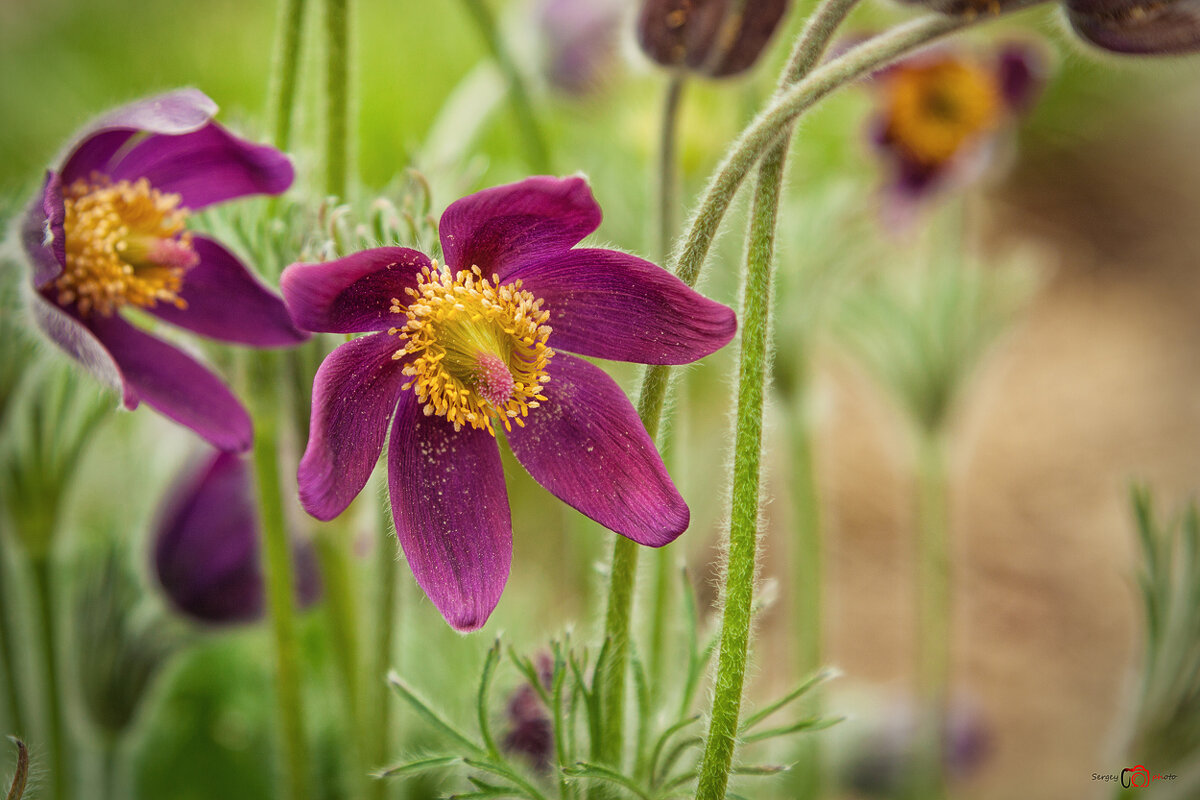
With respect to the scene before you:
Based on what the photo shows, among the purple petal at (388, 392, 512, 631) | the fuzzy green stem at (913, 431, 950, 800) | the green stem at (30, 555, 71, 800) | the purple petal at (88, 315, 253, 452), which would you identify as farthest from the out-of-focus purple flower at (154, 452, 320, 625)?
the fuzzy green stem at (913, 431, 950, 800)

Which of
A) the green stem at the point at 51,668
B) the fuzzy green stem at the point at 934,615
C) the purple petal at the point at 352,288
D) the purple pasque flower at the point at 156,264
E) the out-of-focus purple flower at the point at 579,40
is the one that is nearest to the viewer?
the purple petal at the point at 352,288

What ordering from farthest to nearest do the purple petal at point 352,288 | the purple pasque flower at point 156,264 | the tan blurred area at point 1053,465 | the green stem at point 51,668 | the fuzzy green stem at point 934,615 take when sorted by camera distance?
the tan blurred area at point 1053,465 → the fuzzy green stem at point 934,615 → the green stem at point 51,668 → the purple pasque flower at point 156,264 → the purple petal at point 352,288

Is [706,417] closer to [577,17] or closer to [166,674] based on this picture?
[577,17]

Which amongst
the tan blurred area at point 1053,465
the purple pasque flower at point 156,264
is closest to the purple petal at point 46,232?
the purple pasque flower at point 156,264

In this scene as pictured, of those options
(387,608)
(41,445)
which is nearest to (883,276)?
(387,608)

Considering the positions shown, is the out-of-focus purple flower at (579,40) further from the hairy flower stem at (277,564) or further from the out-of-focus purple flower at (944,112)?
the hairy flower stem at (277,564)

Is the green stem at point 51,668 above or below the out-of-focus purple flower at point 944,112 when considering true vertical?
below

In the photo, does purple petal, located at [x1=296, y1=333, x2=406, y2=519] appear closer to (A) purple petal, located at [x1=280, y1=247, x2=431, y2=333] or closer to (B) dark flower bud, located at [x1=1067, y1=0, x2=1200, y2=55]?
(A) purple petal, located at [x1=280, y1=247, x2=431, y2=333]
